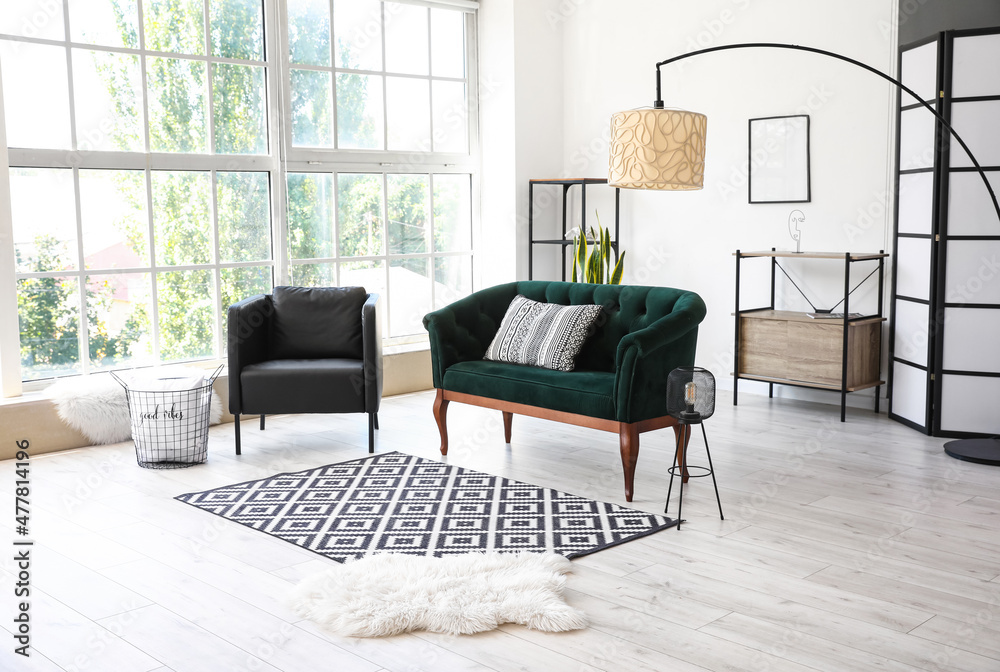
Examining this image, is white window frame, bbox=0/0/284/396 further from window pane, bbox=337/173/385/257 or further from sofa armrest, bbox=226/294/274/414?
sofa armrest, bbox=226/294/274/414

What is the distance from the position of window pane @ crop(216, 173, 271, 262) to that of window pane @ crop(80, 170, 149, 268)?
1.53 feet

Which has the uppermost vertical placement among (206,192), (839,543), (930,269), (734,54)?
(734,54)

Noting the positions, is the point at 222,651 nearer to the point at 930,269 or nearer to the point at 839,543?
the point at 839,543

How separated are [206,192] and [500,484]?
2640 mm

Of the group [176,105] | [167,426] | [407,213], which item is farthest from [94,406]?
[407,213]

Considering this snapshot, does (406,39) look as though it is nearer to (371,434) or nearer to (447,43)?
(447,43)

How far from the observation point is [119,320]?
16.6 feet

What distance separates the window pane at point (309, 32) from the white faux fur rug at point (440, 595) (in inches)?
148

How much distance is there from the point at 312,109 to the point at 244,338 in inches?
74.0

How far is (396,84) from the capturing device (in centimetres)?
630

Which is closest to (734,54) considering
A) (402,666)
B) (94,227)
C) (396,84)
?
(396,84)

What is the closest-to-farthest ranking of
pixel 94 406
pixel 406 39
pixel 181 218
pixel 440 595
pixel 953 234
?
pixel 440 595, pixel 953 234, pixel 94 406, pixel 181 218, pixel 406 39

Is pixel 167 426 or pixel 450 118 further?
pixel 450 118

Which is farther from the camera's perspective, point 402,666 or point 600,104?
point 600,104
